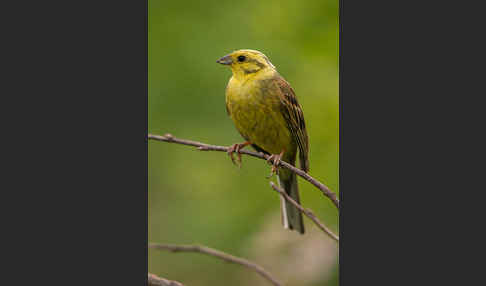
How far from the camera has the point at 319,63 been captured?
5.07 m

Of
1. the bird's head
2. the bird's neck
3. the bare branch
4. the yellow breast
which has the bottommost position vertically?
the bare branch

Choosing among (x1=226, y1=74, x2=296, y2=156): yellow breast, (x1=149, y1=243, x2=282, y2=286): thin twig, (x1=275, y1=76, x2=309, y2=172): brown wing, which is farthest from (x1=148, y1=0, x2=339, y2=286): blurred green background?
(x1=149, y1=243, x2=282, y2=286): thin twig

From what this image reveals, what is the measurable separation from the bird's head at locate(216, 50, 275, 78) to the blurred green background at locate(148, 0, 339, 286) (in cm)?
9

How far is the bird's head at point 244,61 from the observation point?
5125 mm

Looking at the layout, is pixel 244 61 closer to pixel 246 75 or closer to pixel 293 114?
pixel 246 75

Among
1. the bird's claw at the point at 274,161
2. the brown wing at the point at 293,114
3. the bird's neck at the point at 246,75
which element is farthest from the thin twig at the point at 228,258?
the bird's neck at the point at 246,75

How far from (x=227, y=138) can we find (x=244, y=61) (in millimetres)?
769

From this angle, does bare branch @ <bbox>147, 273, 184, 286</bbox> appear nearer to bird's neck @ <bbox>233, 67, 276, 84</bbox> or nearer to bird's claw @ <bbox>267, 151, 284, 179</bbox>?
bird's claw @ <bbox>267, 151, 284, 179</bbox>

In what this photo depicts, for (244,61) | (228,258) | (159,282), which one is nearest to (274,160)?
(244,61)

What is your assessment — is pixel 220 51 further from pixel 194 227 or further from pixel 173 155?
pixel 194 227

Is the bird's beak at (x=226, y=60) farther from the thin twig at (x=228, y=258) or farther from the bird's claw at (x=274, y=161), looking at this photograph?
the thin twig at (x=228, y=258)

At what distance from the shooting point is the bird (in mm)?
5016

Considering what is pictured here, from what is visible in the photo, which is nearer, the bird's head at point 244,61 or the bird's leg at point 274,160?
the bird's leg at point 274,160

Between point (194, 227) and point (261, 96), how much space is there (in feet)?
4.24
